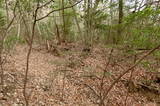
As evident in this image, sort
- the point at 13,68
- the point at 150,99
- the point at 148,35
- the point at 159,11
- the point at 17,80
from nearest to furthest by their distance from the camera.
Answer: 1. the point at 159,11
2. the point at 148,35
3. the point at 17,80
4. the point at 13,68
5. the point at 150,99

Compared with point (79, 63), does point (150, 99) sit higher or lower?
lower

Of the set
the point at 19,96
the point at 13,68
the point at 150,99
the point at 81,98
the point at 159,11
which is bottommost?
the point at 150,99

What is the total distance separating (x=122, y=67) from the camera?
24.2ft

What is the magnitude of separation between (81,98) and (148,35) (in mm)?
2898

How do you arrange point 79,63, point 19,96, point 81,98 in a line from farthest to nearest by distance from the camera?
point 79,63 → point 81,98 → point 19,96

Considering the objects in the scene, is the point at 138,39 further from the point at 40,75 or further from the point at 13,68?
the point at 13,68

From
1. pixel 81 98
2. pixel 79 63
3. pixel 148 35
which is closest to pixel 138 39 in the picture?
pixel 148 35

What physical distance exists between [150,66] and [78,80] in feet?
9.61

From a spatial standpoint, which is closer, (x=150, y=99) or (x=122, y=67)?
(x=150, y=99)

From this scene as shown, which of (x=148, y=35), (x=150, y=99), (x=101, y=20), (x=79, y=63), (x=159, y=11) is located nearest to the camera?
(x=159, y=11)

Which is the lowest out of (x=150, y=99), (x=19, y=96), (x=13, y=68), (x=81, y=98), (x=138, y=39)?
(x=150, y=99)

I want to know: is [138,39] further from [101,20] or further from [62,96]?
[101,20]

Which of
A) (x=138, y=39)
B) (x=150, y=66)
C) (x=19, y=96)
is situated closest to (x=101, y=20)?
(x=150, y=66)

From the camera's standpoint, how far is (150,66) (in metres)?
6.64
